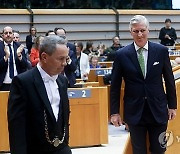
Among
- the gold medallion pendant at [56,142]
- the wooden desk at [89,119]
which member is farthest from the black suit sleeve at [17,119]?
the wooden desk at [89,119]

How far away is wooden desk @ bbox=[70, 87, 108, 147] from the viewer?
8086mm

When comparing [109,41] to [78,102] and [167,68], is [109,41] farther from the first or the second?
[167,68]

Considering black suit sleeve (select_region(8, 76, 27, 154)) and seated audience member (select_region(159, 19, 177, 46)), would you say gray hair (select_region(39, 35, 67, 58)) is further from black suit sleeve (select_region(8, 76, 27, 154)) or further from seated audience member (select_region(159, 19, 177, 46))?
seated audience member (select_region(159, 19, 177, 46))

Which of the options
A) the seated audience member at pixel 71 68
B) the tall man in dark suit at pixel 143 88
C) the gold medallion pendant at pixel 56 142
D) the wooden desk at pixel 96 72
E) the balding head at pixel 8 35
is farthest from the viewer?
the wooden desk at pixel 96 72

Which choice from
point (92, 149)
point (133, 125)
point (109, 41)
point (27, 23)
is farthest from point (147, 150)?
point (109, 41)

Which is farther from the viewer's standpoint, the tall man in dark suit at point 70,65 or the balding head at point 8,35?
the balding head at point 8,35

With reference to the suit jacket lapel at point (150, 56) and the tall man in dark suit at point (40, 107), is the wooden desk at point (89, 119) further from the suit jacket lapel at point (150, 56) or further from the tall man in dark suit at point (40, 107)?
the tall man in dark suit at point (40, 107)

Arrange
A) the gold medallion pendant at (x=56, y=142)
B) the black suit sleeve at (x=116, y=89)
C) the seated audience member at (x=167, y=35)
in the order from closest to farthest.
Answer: the gold medallion pendant at (x=56, y=142)
the black suit sleeve at (x=116, y=89)
the seated audience member at (x=167, y=35)

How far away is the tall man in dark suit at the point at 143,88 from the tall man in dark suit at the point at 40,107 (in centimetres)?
131

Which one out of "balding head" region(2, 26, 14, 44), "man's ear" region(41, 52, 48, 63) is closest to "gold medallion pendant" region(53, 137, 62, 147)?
"man's ear" region(41, 52, 48, 63)

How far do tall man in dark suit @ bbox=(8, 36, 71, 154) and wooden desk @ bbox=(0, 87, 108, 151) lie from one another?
448cm

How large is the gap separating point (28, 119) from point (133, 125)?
1543mm

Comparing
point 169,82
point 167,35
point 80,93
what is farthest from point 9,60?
point 167,35

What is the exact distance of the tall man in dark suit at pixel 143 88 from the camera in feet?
15.5
